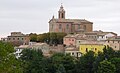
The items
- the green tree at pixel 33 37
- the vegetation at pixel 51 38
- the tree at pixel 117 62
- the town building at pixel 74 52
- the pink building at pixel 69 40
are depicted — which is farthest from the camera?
the green tree at pixel 33 37

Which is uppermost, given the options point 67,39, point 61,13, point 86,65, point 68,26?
point 61,13

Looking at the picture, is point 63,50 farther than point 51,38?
No

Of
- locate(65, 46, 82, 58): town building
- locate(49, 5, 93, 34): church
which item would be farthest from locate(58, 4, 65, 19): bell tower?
locate(65, 46, 82, 58): town building

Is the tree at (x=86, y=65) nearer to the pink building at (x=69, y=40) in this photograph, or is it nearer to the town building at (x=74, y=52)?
the town building at (x=74, y=52)

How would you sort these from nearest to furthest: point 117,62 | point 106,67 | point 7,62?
point 7,62, point 106,67, point 117,62

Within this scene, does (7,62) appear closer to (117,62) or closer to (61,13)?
(117,62)

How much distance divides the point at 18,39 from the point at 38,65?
32627mm

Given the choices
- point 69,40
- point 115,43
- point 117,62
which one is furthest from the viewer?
point 69,40

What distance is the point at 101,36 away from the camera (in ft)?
219

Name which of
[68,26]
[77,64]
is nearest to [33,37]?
[68,26]

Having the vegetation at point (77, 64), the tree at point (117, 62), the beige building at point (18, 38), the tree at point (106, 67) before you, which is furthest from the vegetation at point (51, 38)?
the tree at point (106, 67)

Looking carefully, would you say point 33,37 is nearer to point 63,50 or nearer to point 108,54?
point 63,50

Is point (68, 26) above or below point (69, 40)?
above

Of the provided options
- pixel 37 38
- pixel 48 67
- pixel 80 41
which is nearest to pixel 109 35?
pixel 80 41
